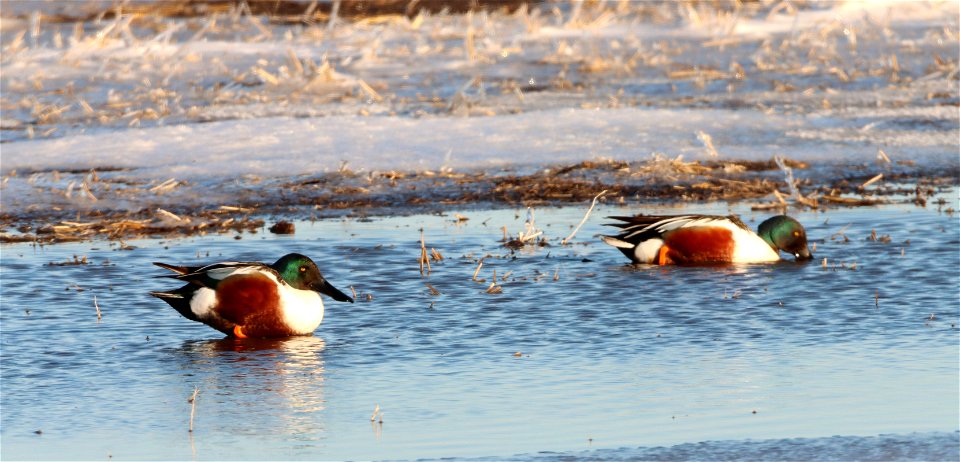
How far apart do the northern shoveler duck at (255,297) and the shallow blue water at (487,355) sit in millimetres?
101

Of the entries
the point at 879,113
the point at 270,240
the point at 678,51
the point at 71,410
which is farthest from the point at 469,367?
the point at 678,51

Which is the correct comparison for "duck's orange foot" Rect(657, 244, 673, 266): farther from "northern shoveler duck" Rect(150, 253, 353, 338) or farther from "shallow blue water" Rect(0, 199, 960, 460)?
"northern shoveler duck" Rect(150, 253, 353, 338)

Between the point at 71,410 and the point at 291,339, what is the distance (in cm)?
140

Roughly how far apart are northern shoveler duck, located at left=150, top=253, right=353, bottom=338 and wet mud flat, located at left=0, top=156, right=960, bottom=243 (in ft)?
8.40

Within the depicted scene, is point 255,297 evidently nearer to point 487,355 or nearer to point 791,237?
point 487,355

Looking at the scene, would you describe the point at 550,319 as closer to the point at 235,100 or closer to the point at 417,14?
the point at 235,100

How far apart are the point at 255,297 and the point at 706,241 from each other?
2.83 metres

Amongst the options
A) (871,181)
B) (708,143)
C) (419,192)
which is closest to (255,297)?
(419,192)

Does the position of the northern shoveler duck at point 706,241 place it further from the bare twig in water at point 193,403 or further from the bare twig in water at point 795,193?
the bare twig in water at point 193,403

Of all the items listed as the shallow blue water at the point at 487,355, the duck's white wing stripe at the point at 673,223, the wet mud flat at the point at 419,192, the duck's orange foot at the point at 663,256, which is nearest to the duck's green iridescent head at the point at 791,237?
the shallow blue water at the point at 487,355

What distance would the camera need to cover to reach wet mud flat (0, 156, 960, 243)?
9.74 m

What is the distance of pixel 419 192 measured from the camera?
10.6 m

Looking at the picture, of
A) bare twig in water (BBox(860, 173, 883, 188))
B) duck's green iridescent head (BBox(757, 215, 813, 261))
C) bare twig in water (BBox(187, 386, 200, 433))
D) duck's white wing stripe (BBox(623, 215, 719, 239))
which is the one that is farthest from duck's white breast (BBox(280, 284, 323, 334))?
bare twig in water (BBox(860, 173, 883, 188))

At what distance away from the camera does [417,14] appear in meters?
20.2
